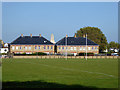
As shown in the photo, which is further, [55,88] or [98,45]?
[98,45]

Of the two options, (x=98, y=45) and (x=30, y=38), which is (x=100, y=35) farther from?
(x=30, y=38)

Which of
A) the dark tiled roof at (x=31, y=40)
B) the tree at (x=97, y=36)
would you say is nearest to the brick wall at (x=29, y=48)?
the dark tiled roof at (x=31, y=40)

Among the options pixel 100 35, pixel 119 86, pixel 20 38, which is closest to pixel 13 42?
pixel 20 38

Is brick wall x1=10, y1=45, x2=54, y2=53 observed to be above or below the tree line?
below

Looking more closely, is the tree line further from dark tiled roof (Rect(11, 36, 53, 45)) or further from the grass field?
the grass field

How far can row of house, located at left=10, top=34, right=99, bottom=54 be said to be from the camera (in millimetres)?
125312

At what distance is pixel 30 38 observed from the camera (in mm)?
128125

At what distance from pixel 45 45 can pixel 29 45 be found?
658 centimetres

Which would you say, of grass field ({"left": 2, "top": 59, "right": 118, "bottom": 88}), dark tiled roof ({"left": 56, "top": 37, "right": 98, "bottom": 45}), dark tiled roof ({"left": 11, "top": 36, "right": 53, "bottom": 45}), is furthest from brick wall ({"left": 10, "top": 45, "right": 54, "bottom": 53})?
grass field ({"left": 2, "top": 59, "right": 118, "bottom": 88})

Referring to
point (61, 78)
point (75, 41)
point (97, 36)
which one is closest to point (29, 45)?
point (75, 41)

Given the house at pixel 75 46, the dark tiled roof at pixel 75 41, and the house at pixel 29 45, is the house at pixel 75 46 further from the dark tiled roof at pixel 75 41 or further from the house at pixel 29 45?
the house at pixel 29 45

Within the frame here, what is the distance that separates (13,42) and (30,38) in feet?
24.0

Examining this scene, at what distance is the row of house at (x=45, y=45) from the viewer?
411 feet

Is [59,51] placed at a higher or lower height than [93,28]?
lower
